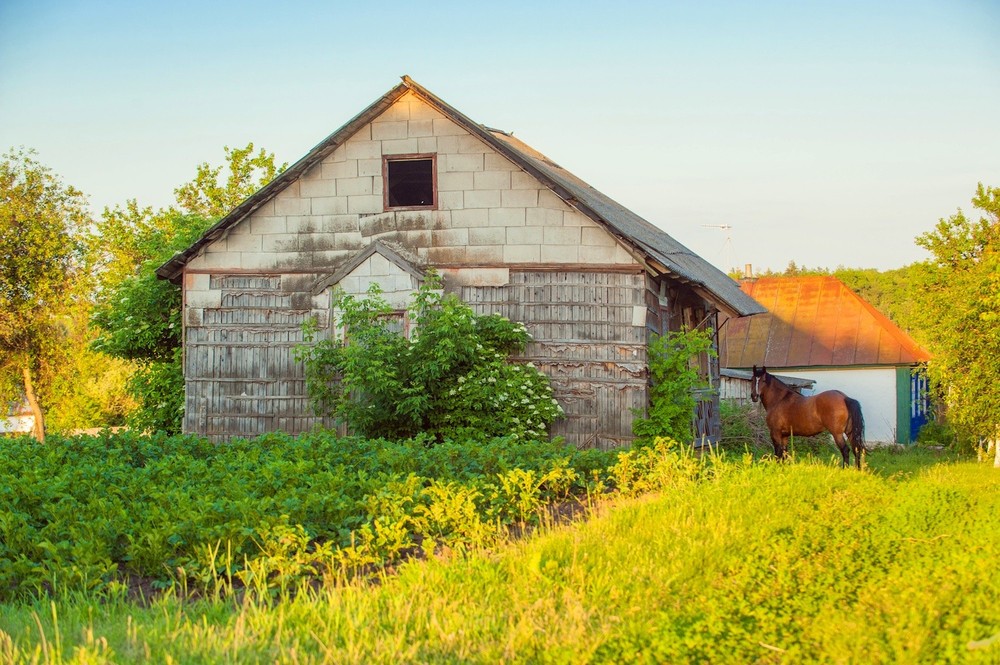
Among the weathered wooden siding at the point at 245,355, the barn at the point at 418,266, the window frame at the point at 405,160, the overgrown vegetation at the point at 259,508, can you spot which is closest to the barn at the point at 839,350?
the barn at the point at 418,266

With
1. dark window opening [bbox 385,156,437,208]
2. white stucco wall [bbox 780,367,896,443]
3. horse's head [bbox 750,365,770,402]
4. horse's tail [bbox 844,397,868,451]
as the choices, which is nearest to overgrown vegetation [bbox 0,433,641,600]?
horse's tail [bbox 844,397,868,451]

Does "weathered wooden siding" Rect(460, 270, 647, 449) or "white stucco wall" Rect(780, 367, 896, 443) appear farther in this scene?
"white stucco wall" Rect(780, 367, 896, 443)

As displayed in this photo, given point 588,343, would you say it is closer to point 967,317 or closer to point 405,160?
point 405,160

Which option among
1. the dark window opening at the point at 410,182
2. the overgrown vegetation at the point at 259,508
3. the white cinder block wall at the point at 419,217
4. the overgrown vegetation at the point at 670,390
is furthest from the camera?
the dark window opening at the point at 410,182

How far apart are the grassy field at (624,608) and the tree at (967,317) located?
1236 centimetres

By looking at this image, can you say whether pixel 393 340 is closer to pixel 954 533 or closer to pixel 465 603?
pixel 954 533

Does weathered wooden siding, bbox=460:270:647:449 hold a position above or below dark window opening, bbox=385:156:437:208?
below

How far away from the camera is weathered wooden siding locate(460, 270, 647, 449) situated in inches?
690

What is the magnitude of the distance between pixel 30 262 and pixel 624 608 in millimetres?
34072

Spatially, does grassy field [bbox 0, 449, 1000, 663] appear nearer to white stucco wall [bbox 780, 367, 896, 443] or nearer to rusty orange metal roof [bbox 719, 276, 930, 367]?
white stucco wall [bbox 780, 367, 896, 443]

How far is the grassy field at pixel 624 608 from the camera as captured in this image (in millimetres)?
6172

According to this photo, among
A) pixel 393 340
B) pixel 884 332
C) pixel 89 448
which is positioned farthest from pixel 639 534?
pixel 884 332

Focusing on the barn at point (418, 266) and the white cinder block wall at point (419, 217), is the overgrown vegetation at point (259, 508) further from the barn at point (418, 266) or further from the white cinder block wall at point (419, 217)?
the white cinder block wall at point (419, 217)

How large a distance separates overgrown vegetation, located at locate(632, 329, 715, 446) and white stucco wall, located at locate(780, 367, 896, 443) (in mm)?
13127
